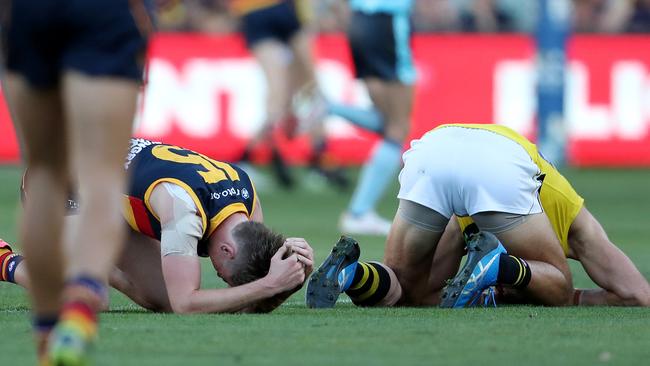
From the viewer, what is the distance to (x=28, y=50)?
4.19 metres

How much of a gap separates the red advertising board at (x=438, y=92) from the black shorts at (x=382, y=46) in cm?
541

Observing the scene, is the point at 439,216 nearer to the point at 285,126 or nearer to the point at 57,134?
the point at 57,134

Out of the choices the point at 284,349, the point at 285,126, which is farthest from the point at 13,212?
the point at 284,349

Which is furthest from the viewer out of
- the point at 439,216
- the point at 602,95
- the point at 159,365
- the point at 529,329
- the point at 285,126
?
the point at 602,95

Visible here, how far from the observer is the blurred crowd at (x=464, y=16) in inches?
720

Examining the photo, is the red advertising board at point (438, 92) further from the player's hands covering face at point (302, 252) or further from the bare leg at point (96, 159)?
the bare leg at point (96, 159)

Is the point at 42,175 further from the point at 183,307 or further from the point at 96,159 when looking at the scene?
the point at 183,307

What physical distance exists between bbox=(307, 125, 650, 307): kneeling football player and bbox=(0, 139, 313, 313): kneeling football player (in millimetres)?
426

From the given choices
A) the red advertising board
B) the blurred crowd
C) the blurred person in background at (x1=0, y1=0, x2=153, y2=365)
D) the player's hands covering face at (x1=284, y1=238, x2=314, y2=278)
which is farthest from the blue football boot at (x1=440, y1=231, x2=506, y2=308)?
the blurred crowd

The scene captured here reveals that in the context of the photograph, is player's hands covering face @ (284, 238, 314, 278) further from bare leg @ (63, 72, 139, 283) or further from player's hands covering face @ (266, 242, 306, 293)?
bare leg @ (63, 72, 139, 283)

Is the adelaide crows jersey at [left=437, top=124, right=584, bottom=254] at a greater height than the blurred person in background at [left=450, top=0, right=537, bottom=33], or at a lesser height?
greater

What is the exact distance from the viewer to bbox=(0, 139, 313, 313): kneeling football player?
18.8 feet

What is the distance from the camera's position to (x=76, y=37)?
4.14 m

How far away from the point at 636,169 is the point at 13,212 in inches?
332
